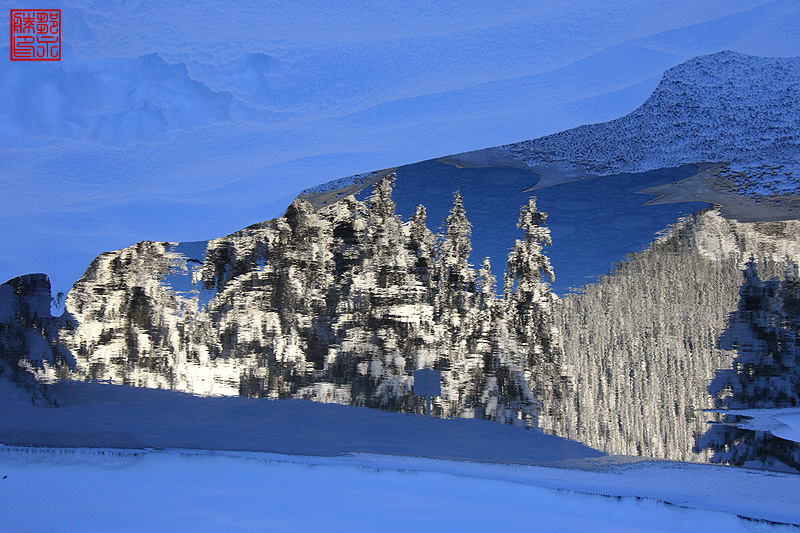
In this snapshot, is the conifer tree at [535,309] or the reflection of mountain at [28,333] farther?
the reflection of mountain at [28,333]

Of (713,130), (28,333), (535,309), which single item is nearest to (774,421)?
(535,309)

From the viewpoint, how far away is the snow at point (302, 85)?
96 centimetres

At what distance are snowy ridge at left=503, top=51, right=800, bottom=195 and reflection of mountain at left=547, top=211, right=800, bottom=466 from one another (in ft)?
0.51

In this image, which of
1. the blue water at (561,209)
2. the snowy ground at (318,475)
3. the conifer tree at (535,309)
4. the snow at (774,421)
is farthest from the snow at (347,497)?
the blue water at (561,209)

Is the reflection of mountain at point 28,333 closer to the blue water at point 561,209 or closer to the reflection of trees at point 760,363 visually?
the blue water at point 561,209

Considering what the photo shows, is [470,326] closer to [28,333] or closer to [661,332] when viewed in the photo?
[661,332]

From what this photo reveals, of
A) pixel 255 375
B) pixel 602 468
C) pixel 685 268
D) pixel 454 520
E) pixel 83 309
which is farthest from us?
pixel 83 309

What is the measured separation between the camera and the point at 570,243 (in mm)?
1432

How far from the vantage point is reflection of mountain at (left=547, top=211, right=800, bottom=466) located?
1285mm

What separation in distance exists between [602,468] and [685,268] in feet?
1.88

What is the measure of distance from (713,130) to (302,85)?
0.99 m

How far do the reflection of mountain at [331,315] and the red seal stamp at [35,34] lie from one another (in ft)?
2.19

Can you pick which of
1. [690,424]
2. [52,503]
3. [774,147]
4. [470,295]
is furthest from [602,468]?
[52,503]

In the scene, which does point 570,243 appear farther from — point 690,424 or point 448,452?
point 448,452
